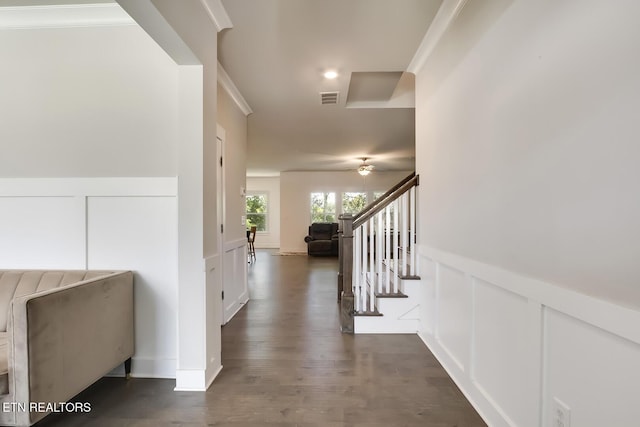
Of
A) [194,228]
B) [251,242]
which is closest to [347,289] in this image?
[194,228]

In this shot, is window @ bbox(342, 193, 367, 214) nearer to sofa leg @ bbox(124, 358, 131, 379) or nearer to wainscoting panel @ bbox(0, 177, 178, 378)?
wainscoting panel @ bbox(0, 177, 178, 378)

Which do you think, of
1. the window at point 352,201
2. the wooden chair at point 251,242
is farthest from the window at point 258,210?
the window at point 352,201

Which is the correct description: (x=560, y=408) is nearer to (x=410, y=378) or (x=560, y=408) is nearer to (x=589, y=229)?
(x=589, y=229)

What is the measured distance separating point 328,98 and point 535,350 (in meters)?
3.13

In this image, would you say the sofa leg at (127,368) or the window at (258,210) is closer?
the sofa leg at (127,368)

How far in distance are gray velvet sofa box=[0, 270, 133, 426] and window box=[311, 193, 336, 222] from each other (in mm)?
7592

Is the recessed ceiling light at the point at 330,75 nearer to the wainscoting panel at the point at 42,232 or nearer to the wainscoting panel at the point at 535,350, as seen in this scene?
the wainscoting panel at the point at 535,350

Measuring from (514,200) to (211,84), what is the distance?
2.04 meters

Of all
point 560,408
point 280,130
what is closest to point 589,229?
point 560,408

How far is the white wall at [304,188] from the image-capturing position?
9492mm

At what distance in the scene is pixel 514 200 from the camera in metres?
1.44

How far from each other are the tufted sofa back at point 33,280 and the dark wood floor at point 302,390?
755 millimetres

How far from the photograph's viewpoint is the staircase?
296 centimetres

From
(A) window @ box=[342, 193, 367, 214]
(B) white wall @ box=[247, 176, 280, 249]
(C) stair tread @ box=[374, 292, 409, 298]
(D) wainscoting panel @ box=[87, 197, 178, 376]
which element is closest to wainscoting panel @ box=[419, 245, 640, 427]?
(C) stair tread @ box=[374, 292, 409, 298]
